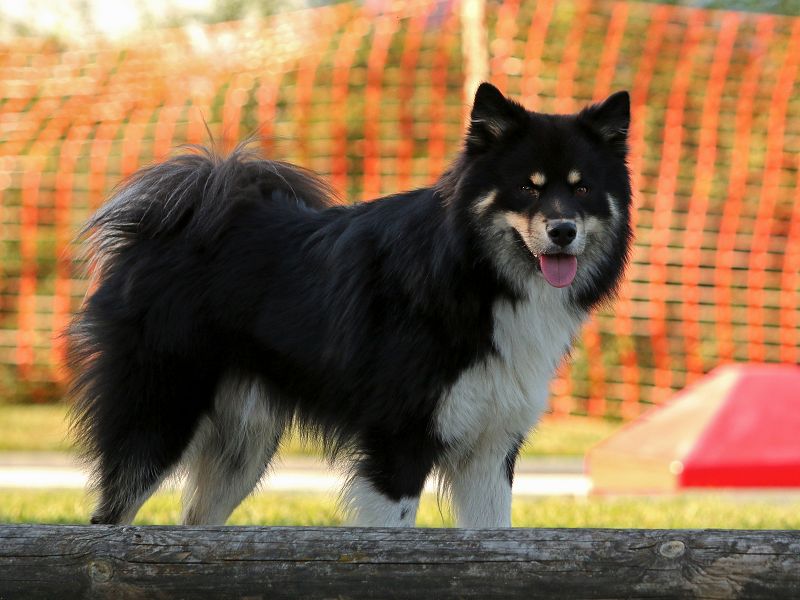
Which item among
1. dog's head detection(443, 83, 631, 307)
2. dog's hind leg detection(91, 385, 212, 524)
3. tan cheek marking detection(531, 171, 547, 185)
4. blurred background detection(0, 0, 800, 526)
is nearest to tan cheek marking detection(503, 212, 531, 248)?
dog's head detection(443, 83, 631, 307)

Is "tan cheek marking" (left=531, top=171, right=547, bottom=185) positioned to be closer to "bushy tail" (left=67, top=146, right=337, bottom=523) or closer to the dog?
the dog

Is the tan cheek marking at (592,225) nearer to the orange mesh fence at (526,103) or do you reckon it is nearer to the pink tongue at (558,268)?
the pink tongue at (558,268)

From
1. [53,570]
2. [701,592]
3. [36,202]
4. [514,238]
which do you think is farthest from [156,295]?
[36,202]

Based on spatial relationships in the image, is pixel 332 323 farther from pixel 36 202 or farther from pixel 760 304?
pixel 36 202

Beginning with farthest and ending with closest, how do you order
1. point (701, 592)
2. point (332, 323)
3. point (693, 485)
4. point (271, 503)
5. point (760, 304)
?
point (760, 304), point (693, 485), point (271, 503), point (332, 323), point (701, 592)

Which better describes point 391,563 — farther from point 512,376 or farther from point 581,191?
point 581,191

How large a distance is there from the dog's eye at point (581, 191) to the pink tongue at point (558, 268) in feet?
0.67

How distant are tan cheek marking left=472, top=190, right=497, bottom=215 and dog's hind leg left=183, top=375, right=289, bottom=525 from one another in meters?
1.09

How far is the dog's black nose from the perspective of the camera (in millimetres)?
3820

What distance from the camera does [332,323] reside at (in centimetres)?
421

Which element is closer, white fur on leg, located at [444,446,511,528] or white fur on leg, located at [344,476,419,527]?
white fur on leg, located at [344,476,419,527]

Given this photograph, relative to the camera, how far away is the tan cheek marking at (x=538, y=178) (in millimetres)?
3947

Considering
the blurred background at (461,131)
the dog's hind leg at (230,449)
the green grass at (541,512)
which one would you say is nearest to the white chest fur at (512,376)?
the dog's hind leg at (230,449)

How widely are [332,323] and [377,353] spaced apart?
236 mm
